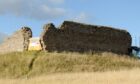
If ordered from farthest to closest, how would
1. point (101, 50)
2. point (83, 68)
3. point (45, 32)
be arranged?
point (101, 50)
point (45, 32)
point (83, 68)

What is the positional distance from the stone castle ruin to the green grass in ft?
5.72

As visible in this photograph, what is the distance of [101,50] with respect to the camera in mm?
43969

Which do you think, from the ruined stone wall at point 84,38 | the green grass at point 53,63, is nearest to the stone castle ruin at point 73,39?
the ruined stone wall at point 84,38

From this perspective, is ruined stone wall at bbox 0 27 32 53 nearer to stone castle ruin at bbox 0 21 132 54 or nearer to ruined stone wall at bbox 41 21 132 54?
stone castle ruin at bbox 0 21 132 54

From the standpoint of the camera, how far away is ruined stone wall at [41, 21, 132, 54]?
4041 centimetres

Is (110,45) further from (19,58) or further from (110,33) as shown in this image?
(19,58)

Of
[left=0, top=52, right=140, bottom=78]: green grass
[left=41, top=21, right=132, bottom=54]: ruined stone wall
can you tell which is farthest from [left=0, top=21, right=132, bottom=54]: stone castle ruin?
[left=0, top=52, right=140, bottom=78]: green grass

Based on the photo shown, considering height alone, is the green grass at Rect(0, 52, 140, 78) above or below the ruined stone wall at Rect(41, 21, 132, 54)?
below

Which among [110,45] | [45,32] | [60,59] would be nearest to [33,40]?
[45,32]

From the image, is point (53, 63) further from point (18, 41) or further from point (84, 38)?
point (84, 38)

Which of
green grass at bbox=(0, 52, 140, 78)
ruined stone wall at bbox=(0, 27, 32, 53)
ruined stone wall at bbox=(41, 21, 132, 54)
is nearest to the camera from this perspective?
green grass at bbox=(0, 52, 140, 78)

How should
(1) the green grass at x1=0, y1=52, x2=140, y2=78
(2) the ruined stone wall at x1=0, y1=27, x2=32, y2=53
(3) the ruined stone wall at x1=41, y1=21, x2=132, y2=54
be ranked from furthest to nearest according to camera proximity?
1. (2) the ruined stone wall at x1=0, y1=27, x2=32, y2=53
2. (3) the ruined stone wall at x1=41, y1=21, x2=132, y2=54
3. (1) the green grass at x1=0, y1=52, x2=140, y2=78

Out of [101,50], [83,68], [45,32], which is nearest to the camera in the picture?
[83,68]

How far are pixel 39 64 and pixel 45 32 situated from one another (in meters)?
4.10
